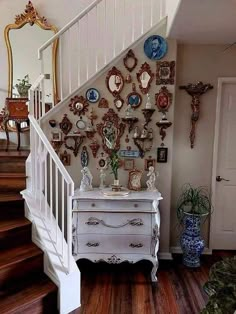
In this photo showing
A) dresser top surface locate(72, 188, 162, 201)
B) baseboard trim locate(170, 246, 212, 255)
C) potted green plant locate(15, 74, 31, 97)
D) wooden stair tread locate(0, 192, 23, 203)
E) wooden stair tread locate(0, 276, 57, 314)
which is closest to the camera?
wooden stair tread locate(0, 276, 57, 314)

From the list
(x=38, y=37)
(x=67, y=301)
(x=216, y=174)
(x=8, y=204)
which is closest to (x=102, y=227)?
(x=67, y=301)

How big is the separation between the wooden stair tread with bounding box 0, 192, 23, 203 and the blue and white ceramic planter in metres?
1.88

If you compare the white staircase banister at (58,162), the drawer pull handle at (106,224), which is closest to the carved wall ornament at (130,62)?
the white staircase banister at (58,162)

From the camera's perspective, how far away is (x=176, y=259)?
338 cm

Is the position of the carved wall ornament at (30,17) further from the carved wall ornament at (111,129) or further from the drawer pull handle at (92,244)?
the drawer pull handle at (92,244)

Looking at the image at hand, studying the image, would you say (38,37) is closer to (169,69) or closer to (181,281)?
(169,69)

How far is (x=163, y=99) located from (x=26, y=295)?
2.38 m

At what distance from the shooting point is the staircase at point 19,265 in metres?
2.15

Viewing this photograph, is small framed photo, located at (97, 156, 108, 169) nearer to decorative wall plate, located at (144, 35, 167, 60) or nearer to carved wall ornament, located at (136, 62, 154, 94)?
carved wall ornament, located at (136, 62, 154, 94)

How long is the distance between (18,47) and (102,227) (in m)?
2.98

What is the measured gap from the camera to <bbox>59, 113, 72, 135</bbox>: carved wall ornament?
324 centimetres

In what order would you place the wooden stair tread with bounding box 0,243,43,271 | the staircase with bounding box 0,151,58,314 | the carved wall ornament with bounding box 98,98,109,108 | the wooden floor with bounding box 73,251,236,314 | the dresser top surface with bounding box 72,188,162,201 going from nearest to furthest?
the staircase with bounding box 0,151,58,314
the wooden stair tread with bounding box 0,243,43,271
the wooden floor with bounding box 73,251,236,314
the dresser top surface with bounding box 72,188,162,201
the carved wall ornament with bounding box 98,98,109,108

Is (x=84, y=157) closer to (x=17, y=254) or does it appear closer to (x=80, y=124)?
(x=80, y=124)

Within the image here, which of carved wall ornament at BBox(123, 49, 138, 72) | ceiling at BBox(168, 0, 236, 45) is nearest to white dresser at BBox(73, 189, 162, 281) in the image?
carved wall ornament at BBox(123, 49, 138, 72)
